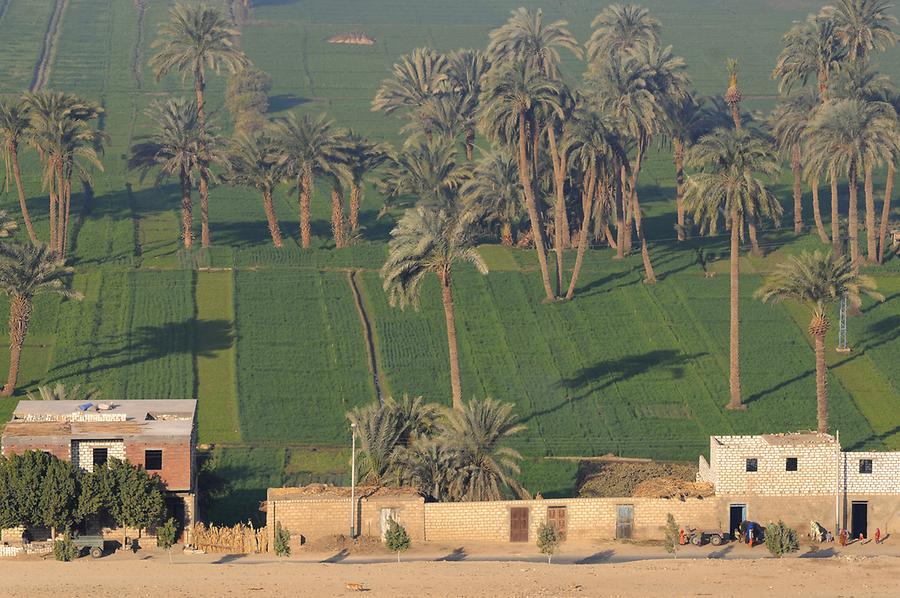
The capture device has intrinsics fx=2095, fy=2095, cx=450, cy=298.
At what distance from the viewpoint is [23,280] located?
420 feet

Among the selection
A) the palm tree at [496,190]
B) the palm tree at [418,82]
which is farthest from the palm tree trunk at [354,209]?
the palm tree at [418,82]

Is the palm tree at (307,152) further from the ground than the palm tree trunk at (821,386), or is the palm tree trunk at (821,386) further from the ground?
the palm tree at (307,152)

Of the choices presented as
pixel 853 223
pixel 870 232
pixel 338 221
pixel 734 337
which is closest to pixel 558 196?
pixel 338 221

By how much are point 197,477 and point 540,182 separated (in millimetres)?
51762

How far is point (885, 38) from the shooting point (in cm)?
17050

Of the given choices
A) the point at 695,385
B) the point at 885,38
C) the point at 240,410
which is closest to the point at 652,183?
the point at 885,38

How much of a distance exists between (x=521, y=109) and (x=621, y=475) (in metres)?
36.6

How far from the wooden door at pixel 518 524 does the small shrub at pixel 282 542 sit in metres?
11.7

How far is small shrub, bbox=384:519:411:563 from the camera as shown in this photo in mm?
107188

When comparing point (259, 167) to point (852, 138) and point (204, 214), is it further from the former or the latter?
point (852, 138)

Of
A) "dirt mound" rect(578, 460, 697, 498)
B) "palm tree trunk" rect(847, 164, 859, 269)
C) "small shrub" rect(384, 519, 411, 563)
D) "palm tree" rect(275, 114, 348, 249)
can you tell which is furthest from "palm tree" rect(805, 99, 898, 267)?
"small shrub" rect(384, 519, 411, 563)

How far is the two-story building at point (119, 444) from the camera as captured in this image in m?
107

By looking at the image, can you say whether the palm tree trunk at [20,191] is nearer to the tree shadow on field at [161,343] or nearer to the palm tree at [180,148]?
the palm tree at [180,148]

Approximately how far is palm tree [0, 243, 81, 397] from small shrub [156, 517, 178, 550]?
26.1 m
